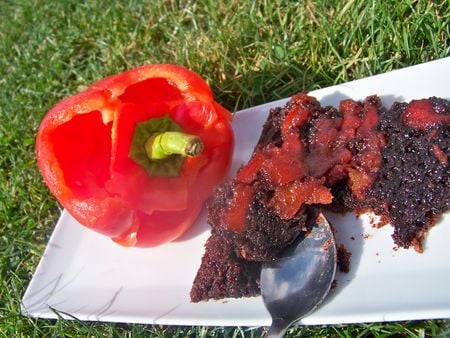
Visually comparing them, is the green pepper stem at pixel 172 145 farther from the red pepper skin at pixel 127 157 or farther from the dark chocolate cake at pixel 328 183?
the dark chocolate cake at pixel 328 183

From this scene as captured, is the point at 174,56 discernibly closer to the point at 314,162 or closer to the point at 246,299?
the point at 314,162

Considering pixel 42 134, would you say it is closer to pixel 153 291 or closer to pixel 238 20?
pixel 153 291

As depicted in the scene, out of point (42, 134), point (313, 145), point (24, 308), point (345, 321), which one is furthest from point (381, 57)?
point (24, 308)

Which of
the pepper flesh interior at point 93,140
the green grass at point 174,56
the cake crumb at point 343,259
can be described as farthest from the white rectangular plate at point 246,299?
the pepper flesh interior at point 93,140

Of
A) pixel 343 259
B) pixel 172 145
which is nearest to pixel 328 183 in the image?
pixel 343 259

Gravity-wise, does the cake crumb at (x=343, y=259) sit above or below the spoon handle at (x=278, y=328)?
above

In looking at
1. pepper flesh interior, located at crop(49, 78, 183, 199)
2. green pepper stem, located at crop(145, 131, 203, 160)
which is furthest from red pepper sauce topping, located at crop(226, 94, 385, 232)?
pepper flesh interior, located at crop(49, 78, 183, 199)
